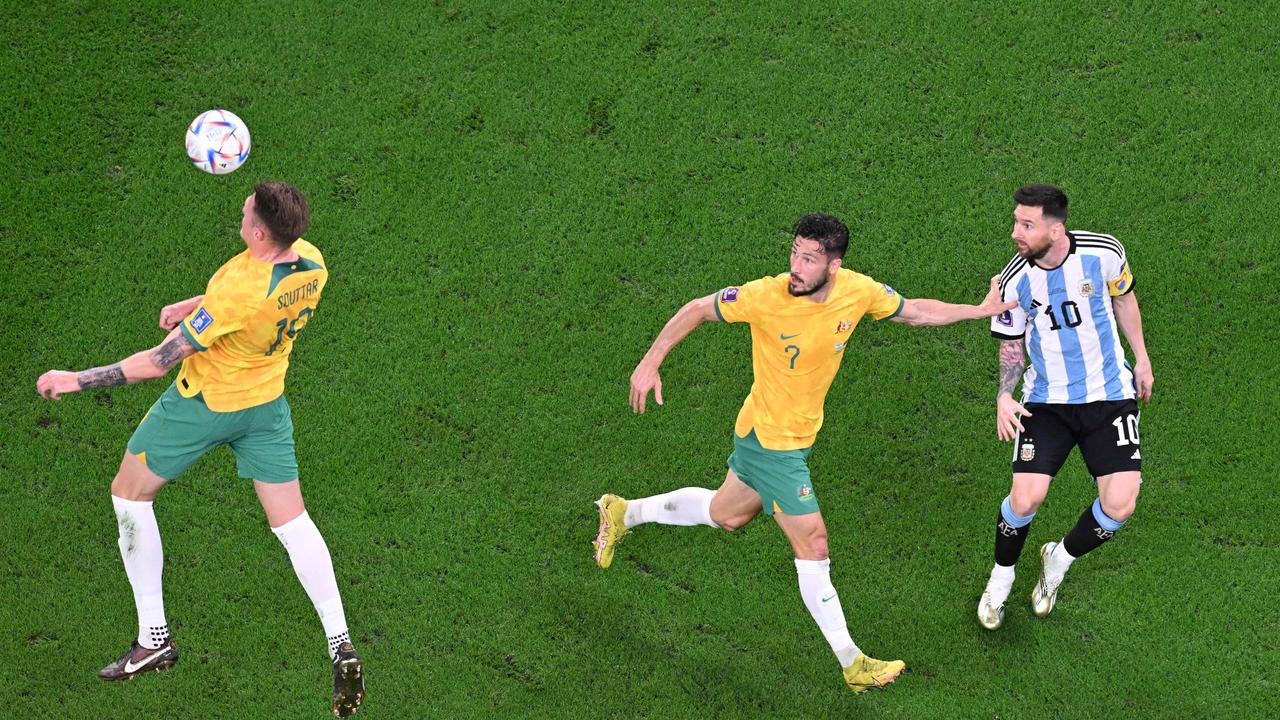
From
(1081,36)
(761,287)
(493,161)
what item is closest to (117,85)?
(493,161)

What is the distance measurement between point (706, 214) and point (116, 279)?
4.04 metres

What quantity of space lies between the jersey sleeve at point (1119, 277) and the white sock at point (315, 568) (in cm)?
445

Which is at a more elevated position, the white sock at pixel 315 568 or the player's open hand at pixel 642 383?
the player's open hand at pixel 642 383

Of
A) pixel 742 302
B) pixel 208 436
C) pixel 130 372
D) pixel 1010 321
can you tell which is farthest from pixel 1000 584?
pixel 130 372

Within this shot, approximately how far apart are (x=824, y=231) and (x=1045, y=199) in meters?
1.38

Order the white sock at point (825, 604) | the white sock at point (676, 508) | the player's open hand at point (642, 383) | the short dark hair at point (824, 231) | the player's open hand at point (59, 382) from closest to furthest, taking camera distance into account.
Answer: the player's open hand at point (59, 382), the short dark hair at point (824, 231), the player's open hand at point (642, 383), the white sock at point (825, 604), the white sock at point (676, 508)

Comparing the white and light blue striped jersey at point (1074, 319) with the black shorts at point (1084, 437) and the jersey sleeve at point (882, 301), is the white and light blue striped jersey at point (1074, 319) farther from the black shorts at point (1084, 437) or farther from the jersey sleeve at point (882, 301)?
the jersey sleeve at point (882, 301)

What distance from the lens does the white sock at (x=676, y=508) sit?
7.77m

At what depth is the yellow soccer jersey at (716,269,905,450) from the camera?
6914 millimetres

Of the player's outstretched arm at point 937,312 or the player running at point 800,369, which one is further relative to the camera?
the player's outstretched arm at point 937,312

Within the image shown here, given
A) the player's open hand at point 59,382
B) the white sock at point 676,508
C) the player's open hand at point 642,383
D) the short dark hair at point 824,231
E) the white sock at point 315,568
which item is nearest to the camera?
the player's open hand at point 59,382

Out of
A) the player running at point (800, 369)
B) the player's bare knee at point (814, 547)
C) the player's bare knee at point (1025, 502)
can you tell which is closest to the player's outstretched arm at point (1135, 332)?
the player running at point (800, 369)

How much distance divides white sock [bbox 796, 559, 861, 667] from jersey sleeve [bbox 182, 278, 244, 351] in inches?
125

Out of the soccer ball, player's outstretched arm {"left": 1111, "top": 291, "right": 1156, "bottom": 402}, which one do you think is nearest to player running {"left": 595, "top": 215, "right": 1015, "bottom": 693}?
player's outstretched arm {"left": 1111, "top": 291, "right": 1156, "bottom": 402}
